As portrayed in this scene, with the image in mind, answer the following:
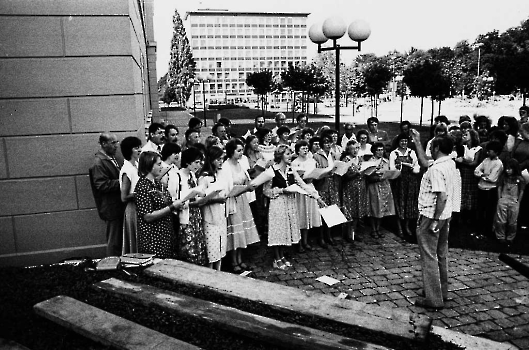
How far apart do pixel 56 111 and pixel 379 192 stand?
546 centimetres

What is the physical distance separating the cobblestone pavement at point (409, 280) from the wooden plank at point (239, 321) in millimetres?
2357

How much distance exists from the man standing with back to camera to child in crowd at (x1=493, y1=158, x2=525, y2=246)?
3.18 metres

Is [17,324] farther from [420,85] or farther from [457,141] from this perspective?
[420,85]

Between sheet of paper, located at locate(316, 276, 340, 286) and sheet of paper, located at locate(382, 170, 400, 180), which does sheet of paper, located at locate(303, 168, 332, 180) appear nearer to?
sheet of paper, located at locate(382, 170, 400, 180)

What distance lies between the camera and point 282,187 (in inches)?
282

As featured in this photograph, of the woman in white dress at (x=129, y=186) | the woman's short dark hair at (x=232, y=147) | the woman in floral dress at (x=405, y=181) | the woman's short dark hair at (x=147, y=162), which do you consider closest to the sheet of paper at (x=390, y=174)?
the woman in floral dress at (x=405, y=181)

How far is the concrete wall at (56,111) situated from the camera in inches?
235

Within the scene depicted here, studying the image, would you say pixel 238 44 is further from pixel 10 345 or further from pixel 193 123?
pixel 10 345

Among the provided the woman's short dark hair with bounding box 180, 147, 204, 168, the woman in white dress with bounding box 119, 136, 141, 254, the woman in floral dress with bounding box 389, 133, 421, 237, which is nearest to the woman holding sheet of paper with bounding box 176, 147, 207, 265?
the woman's short dark hair with bounding box 180, 147, 204, 168

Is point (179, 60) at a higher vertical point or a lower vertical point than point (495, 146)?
higher

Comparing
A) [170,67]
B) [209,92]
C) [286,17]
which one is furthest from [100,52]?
[286,17]

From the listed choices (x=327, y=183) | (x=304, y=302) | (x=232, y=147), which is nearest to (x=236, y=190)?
(x=232, y=147)

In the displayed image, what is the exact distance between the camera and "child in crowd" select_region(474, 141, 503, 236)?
8258 mm

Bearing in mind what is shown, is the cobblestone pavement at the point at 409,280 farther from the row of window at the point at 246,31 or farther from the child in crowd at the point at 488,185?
the row of window at the point at 246,31
